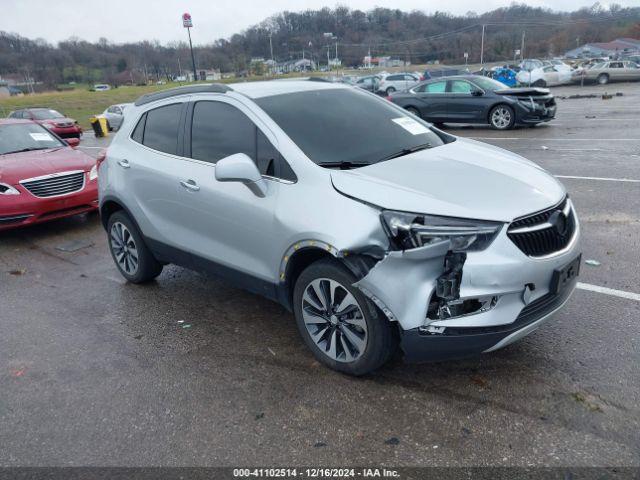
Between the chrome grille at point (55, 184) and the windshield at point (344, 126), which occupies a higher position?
the windshield at point (344, 126)

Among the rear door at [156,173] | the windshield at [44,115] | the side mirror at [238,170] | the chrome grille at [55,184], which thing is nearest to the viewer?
the side mirror at [238,170]

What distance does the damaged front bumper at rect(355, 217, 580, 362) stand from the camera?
285 centimetres

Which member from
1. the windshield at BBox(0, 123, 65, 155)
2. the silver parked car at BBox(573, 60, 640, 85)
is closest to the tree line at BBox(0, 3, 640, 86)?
the silver parked car at BBox(573, 60, 640, 85)

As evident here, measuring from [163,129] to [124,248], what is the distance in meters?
1.38

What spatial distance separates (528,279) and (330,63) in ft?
359

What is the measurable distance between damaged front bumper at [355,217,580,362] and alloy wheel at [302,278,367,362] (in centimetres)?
28

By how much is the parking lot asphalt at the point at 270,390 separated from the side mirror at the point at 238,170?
4.23 feet

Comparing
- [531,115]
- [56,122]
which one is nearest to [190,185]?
[531,115]

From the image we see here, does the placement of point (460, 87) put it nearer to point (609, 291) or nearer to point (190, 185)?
point (609, 291)

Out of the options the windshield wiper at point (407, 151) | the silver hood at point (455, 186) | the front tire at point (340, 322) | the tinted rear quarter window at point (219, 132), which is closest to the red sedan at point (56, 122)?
the tinted rear quarter window at point (219, 132)

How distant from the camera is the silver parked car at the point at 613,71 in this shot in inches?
1254

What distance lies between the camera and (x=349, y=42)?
378ft

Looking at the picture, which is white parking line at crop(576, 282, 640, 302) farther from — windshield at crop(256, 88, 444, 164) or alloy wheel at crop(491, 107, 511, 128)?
alloy wheel at crop(491, 107, 511, 128)

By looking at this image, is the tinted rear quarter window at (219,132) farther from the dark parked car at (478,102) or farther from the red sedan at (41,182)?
the dark parked car at (478,102)
